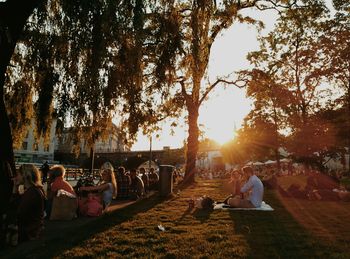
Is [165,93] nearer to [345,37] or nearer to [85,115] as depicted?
[85,115]

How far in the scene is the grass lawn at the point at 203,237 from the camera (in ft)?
19.9

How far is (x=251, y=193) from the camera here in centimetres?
1220

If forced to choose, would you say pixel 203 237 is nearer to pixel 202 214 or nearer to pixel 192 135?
pixel 202 214

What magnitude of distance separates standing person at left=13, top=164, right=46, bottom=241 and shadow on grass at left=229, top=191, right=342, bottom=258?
3.94 meters

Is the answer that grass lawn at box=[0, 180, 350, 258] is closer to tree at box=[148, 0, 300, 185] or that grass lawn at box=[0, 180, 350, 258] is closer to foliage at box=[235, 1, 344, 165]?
tree at box=[148, 0, 300, 185]

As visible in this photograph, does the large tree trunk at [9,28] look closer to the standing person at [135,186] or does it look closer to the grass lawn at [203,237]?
the grass lawn at [203,237]

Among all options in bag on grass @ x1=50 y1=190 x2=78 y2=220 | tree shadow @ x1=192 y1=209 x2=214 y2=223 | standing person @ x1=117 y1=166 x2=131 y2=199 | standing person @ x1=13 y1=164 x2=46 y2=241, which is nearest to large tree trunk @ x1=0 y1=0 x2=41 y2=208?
standing person @ x1=13 y1=164 x2=46 y2=241

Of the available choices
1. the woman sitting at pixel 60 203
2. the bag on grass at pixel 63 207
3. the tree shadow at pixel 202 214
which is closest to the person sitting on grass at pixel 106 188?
the woman sitting at pixel 60 203

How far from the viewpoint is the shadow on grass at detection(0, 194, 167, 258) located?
6086mm

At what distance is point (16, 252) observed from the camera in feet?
20.1

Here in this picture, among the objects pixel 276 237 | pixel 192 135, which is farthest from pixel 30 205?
pixel 192 135

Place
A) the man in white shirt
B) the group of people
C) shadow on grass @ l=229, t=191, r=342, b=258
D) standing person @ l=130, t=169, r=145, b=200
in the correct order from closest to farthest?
shadow on grass @ l=229, t=191, r=342, b=258 < the group of people < the man in white shirt < standing person @ l=130, t=169, r=145, b=200

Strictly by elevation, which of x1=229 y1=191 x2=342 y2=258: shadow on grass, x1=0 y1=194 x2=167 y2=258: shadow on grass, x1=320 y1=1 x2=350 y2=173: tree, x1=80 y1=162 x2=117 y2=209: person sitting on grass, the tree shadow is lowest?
x1=0 y1=194 x2=167 y2=258: shadow on grass

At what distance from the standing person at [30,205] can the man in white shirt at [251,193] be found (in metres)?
6.61
